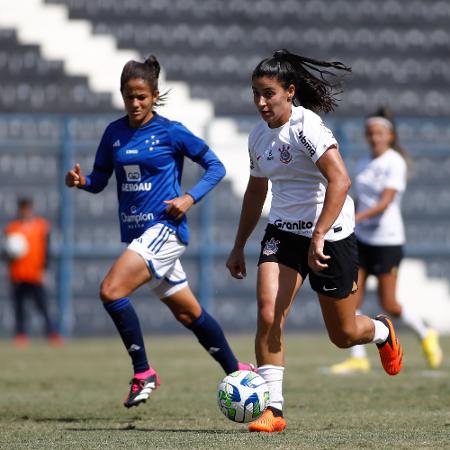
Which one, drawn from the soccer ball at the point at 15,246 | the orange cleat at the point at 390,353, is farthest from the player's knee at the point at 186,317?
the soccer ball at the point at 15,246

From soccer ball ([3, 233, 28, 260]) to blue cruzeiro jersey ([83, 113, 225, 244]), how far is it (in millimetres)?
8293

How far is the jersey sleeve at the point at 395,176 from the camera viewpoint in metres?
10.3

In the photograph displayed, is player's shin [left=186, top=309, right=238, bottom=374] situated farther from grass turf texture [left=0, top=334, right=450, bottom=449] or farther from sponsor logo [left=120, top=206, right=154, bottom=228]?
sponsor logo [left=120, top=206, right=154, bottom=228]

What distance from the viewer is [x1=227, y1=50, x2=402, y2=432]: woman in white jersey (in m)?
6.12

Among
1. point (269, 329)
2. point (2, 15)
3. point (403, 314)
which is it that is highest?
point (2, 15)

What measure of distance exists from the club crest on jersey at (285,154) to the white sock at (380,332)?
118 centimetres

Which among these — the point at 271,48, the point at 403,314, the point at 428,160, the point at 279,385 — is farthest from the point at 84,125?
the point at 279,385

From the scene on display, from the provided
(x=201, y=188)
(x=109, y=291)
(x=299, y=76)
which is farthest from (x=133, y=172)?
(x=299, y=76)

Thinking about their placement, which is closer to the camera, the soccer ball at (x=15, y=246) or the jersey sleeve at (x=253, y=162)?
the jersey sleeve at (x=253, y=162)

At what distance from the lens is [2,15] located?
17.8 m

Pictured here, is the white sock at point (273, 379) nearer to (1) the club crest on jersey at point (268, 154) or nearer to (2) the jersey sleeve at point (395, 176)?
(1) the club crest on jersey at point (268, 154)

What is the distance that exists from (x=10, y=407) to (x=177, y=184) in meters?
1.89

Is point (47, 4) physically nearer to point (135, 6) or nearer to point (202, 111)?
point (135, 6)

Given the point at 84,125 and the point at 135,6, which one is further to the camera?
the point at 135,6
